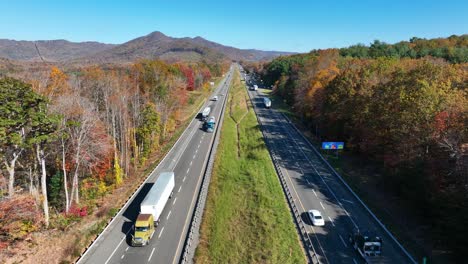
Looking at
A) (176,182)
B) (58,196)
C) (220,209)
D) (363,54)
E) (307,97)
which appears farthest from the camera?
(363,54)

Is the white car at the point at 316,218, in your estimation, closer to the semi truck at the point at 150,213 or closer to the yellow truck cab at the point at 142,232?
the semi truck at the point at 150,213

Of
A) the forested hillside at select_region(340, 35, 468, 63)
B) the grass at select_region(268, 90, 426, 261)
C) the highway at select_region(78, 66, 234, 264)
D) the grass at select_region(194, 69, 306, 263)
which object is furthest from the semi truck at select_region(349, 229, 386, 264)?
the forested hillside at select_region(340, 35, 468, 63)

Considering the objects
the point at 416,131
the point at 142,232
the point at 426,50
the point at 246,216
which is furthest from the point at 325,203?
the point at 426,50

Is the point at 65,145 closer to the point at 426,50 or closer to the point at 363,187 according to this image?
the point at 363,187

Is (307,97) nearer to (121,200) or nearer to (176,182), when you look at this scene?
(176,182)

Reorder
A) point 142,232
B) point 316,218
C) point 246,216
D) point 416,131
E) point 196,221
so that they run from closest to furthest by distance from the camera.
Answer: point 142,232 → point 196,221 → point 316,218 → point 246,216 → point 416,131

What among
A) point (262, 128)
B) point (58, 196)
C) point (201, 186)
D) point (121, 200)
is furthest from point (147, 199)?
point (262, 128)

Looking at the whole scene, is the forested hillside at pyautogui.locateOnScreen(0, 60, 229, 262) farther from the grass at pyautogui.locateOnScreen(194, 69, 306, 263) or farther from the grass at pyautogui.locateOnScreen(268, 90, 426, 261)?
the grass at pyautogui.locateOnScreen(268, 90, 426, 261)
